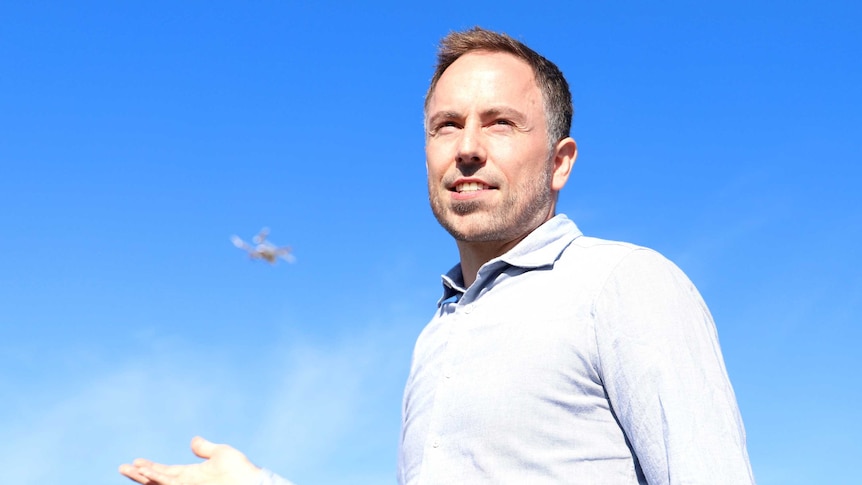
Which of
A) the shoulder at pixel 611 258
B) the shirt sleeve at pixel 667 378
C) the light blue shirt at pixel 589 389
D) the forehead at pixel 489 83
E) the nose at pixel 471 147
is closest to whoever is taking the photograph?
the shirt sleeve at pixel 667 378

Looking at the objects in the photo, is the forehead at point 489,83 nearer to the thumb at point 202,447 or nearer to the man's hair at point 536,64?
the man's hair at point 536,64

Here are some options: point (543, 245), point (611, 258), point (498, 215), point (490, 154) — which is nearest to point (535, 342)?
point (611, 258)

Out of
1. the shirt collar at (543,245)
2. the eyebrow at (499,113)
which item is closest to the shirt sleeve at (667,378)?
the shirt collar at (543,245)

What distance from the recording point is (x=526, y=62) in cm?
519

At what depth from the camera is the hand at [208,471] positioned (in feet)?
12.5

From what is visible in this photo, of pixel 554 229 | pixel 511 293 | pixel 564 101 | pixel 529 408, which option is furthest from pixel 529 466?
pixel 564 101

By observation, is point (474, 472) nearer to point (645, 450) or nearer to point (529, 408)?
point (529, 408)

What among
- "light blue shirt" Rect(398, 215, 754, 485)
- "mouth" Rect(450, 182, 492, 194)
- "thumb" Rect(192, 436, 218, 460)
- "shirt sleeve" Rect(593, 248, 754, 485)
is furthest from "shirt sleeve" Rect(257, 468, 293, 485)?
"mouth" Rect(450, 182, 492, 194)

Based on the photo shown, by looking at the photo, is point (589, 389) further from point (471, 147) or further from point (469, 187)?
point (471, 147)

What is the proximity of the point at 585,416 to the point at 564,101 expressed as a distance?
2.17 meters

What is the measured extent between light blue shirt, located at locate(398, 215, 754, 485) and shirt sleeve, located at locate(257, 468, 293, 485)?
0.79m

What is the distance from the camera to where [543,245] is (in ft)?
15.9

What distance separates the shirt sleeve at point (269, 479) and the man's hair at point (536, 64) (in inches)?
98.3

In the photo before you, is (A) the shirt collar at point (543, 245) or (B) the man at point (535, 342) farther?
(A) the shirt collar at point (543, 245)
